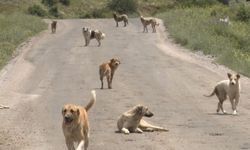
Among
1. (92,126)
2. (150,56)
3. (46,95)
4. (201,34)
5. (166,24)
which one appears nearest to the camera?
(92,126)

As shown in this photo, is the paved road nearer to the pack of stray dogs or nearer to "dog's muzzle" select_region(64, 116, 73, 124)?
the pack of stray dogs

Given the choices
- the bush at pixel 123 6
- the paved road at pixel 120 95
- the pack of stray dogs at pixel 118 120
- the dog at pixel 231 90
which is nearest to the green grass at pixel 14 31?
the paved road at pixel 120 95

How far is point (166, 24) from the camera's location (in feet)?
172

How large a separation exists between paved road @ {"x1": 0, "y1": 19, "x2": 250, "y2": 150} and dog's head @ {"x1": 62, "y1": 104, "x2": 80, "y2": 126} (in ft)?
7.41

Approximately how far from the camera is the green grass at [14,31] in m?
36.5

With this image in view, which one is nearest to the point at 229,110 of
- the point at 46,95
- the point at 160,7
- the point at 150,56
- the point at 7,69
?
the point at 46,95

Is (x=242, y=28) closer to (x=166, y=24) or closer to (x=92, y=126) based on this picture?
(x=166, y=24)

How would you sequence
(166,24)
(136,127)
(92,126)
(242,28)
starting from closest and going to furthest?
(136,127)
(92,126)
(242,28)
(166,24)

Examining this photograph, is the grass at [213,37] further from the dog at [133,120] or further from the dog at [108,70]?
the dog at [133,120]

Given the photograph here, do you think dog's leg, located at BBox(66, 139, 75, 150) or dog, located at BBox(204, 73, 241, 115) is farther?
dog, located at BBox(204, 73, 241, 115)

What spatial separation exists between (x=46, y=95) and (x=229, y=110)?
20.0ft

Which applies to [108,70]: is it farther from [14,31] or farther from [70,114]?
[14,31]

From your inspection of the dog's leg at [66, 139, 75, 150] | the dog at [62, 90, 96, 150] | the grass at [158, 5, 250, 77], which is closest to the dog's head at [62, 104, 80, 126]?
the dog at [62, 90, 96, 150]

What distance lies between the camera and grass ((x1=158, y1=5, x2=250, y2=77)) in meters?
31.4
